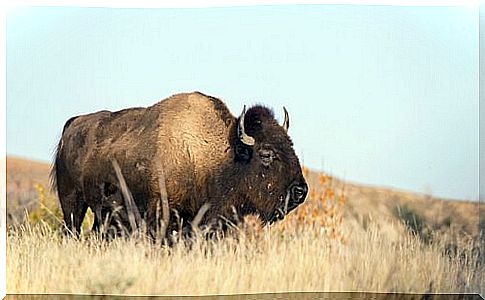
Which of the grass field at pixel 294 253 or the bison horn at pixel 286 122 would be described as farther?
the bison horn at pixel 286 122

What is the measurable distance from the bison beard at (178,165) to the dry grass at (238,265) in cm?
20

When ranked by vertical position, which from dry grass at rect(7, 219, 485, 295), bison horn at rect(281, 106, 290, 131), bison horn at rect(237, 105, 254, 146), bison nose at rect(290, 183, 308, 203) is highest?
bison horn at rect(281, 106, 290, 131)

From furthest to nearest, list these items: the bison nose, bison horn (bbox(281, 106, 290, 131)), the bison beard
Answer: bison horn (bbox(281, 106, 290, 131)) < the bison nose < the bison beard

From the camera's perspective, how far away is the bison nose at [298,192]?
9609mm

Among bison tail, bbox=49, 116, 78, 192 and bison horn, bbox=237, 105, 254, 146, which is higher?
bison horn, bbox=237, 105, 254, 146

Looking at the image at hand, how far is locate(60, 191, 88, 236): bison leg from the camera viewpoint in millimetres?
9656

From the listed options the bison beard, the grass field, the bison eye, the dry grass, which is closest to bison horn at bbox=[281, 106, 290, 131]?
the bison beard

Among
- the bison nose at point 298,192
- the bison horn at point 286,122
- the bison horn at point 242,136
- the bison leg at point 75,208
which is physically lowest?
the bison leg at point 75,208

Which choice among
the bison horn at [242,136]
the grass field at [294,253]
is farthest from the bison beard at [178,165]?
the grass field at [294,253]

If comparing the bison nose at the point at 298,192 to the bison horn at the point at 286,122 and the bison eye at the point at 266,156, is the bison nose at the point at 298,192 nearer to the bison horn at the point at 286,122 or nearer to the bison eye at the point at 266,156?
the bison eye at the point at 266,156

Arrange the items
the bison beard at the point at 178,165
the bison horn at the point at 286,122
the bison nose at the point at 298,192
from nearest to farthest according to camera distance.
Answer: the bison beard at the point at 178,165 < the bison nose at the point at 298,192 < the bison horn at the point at 286,122

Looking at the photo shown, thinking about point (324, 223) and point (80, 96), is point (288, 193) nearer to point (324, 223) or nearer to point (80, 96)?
point (324, 223)

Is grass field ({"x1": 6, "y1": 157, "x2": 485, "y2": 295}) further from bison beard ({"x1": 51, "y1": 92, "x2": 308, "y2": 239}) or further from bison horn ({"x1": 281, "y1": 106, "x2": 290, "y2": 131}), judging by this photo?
bison horn ({"x1": 281, "y1": 106, "x2": 290, "y2": 131})

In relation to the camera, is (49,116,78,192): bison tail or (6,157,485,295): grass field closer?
(6,157,485,295): grass field
